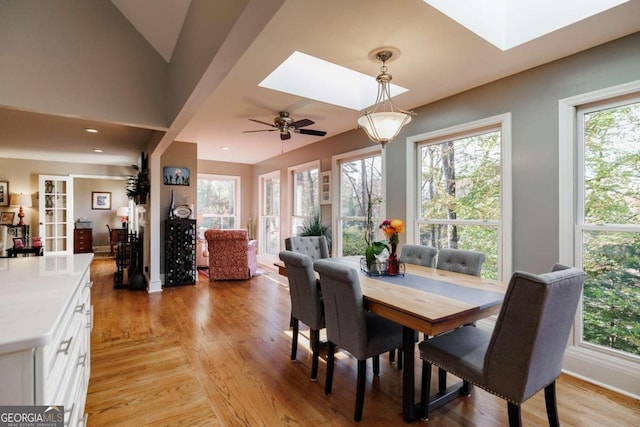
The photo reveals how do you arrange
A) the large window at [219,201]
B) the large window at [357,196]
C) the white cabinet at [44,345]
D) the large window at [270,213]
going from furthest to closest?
the large window at [219,201] → the large window at [270,213] → the large window at [357,196] → the white cabinet at [44,345]

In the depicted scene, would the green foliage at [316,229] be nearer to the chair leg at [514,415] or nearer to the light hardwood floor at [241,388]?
the light hardwood floor at [241,388]

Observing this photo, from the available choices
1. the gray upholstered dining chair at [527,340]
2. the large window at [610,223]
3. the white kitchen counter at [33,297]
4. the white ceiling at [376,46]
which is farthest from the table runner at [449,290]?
the white kitchen counter at [33,297]

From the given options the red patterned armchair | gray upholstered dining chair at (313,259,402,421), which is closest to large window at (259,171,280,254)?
the red patterned armchair

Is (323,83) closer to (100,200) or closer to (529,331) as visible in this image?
(529,331)

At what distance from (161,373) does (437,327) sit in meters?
2.15

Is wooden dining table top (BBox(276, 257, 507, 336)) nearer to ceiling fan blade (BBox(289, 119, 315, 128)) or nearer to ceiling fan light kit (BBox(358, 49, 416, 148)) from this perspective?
ceiling fan light kit (BBox(358, 49, 416, 148))

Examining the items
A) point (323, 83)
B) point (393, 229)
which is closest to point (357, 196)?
point (323, 83)

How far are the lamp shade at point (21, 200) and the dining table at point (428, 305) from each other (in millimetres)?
9050

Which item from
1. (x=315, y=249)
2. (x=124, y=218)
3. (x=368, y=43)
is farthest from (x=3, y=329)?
(x=124, y=218)

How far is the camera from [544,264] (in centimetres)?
265

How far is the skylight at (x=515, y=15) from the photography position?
78.9 inches

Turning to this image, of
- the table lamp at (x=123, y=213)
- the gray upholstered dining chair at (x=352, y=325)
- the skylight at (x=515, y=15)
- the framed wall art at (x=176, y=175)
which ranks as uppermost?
the skylight at (x=515, y=15)

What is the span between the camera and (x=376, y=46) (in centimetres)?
233

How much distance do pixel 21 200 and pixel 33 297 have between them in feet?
28.5
